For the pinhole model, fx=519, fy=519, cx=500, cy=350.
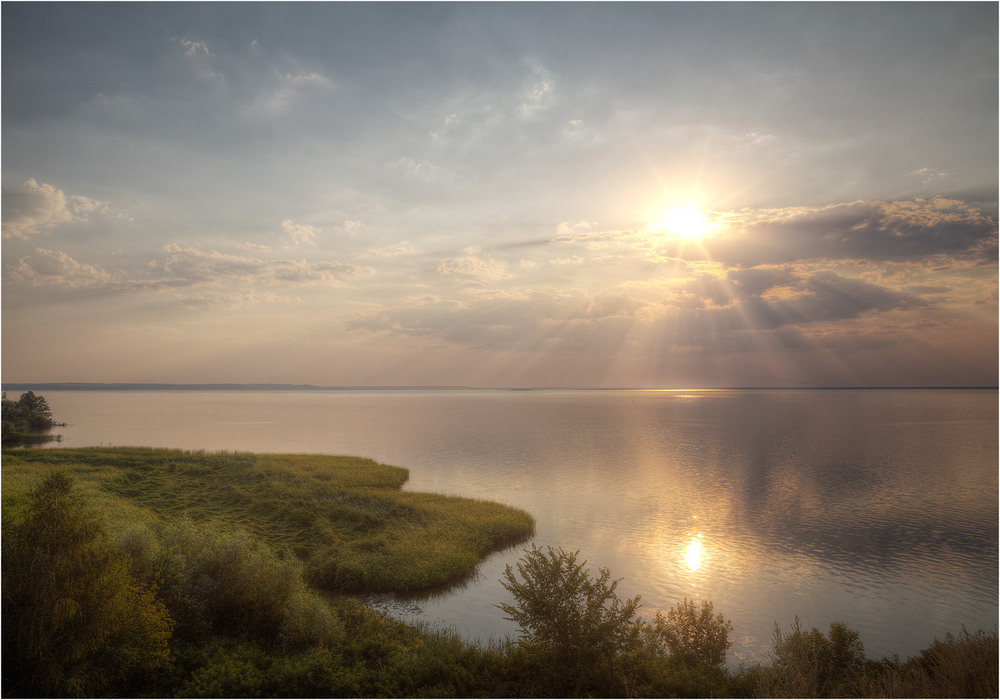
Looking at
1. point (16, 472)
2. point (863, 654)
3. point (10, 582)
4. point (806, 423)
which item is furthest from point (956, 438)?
point (16, 472)

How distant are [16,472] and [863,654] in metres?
71.7

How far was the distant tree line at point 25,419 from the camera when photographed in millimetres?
114938

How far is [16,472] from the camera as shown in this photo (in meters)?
52.4

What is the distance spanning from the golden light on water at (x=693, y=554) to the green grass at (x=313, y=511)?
1316cm

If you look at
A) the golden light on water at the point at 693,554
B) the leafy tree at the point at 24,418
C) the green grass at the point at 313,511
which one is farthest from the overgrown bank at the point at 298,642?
the leafy tree at the point at 24,418

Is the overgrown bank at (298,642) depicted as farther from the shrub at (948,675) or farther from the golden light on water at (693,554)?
the golden light on water at (693,554)

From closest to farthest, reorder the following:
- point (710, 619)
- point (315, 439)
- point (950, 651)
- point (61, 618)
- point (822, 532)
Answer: point (61, 618), point (950, 651), point (710, 619), point (822, 532), point (315, 439)

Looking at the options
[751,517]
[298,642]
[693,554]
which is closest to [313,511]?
[298,642]

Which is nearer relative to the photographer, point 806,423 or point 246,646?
point 246,646

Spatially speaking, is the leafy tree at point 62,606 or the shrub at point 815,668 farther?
the shrub at point 815,668

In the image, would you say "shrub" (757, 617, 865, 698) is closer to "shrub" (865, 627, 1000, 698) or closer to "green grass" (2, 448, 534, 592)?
"shrub" (865, 627, 1000, 698)

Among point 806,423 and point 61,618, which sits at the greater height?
point 806,423

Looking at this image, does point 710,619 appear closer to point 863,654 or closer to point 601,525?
point 863,654

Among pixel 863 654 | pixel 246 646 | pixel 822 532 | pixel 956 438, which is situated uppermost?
pixel 956 438
